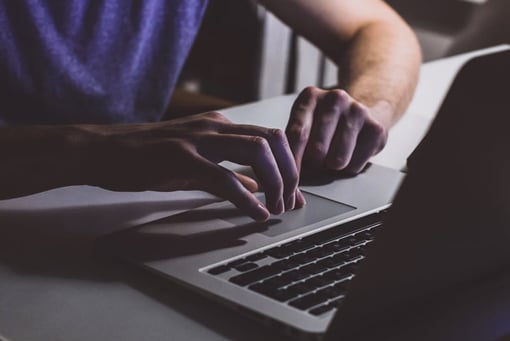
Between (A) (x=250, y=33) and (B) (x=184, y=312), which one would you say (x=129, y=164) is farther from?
(A) (x=250, y=33)

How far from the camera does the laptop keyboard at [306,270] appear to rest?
597 mm

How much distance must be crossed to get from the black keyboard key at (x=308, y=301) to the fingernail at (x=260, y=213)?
0.52 feet

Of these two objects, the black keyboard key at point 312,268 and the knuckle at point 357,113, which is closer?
the black keyboard key at point 312,268

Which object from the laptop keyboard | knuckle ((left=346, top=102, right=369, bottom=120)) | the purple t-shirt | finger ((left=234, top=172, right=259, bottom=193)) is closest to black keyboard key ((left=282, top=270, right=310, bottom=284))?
the laptop keyboard

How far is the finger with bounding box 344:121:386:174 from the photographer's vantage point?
0.93 m

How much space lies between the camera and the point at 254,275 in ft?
2.06

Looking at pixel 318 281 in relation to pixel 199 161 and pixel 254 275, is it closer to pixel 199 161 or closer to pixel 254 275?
pixel 254 275

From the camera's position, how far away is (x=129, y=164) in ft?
2.62

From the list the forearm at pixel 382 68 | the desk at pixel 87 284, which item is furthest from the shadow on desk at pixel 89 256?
the forearm at pixel 382 68

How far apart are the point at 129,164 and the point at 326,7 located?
2.57ft

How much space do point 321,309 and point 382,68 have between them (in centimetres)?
79

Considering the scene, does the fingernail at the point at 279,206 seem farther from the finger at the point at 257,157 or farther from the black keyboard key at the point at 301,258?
the black keyboard key at the point at 301,258

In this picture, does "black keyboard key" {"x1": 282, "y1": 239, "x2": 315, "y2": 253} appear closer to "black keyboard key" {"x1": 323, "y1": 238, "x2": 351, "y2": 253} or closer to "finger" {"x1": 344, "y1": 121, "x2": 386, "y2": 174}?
"black keyboard key" {"x1": 323, "y1": 238, "x2": 351, "y2": 253}

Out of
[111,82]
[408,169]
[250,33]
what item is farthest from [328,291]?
[250,33]
